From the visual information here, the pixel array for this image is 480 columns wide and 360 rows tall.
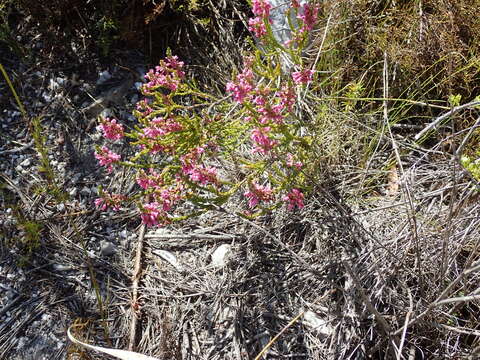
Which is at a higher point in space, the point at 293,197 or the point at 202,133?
the point at 202,133

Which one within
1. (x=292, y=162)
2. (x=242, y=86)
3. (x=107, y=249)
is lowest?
(x=107, y=249)

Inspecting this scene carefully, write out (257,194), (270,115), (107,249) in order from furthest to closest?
(107,249)
(257,194)
(270,115)

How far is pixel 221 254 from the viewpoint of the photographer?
2.38 metres

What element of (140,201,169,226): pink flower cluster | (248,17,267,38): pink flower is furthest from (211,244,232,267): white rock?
(248,17,267,38): pink flower

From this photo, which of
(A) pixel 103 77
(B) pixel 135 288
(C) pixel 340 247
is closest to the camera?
(C) pixel 340 247

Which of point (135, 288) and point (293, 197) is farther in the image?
point (135, 288)

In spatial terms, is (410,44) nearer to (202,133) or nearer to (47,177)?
(202,133)

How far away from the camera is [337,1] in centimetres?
270

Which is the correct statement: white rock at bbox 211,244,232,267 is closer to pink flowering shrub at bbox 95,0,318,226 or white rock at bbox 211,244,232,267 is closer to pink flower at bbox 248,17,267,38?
pink flowering shrub at bbox 95,0,318,226

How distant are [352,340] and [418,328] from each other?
27cm

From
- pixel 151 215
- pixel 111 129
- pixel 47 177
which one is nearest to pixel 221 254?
pixel 151 215

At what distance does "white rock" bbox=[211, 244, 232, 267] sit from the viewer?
235 centimetres

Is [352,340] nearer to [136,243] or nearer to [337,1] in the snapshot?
[136,243]

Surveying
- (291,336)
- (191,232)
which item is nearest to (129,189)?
(191,232)
